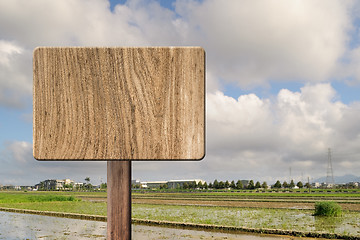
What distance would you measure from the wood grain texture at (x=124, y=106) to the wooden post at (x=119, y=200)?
98mm

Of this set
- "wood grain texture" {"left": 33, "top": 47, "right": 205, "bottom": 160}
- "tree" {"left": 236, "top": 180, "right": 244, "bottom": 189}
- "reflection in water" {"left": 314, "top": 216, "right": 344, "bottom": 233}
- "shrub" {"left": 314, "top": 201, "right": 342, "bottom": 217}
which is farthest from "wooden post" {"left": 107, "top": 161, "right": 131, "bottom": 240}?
"tree" {"left": 236, "top": 180, "right": 244, "bottom": 189}

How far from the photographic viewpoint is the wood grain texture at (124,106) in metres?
1.04

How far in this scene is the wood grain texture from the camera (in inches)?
41.0

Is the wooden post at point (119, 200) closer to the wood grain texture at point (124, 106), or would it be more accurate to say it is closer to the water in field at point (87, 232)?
the wood grain texture at point (124, 106)

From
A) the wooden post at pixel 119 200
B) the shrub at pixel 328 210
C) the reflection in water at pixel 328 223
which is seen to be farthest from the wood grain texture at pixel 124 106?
the shrub at pixel 328 210

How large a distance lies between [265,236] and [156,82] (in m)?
14.0

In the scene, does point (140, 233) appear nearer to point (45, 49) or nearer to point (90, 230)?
point (90, 230)

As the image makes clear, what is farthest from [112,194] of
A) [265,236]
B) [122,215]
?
[265,236]

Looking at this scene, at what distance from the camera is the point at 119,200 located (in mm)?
1146

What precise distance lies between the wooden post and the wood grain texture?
10 cm

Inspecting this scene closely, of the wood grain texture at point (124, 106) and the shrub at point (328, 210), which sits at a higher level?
the wood grain texture at point (124, 106)

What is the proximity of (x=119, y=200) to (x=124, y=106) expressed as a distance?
1.08 ft

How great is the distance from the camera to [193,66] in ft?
3.46

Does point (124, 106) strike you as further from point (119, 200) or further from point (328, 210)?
point (328, 210)
